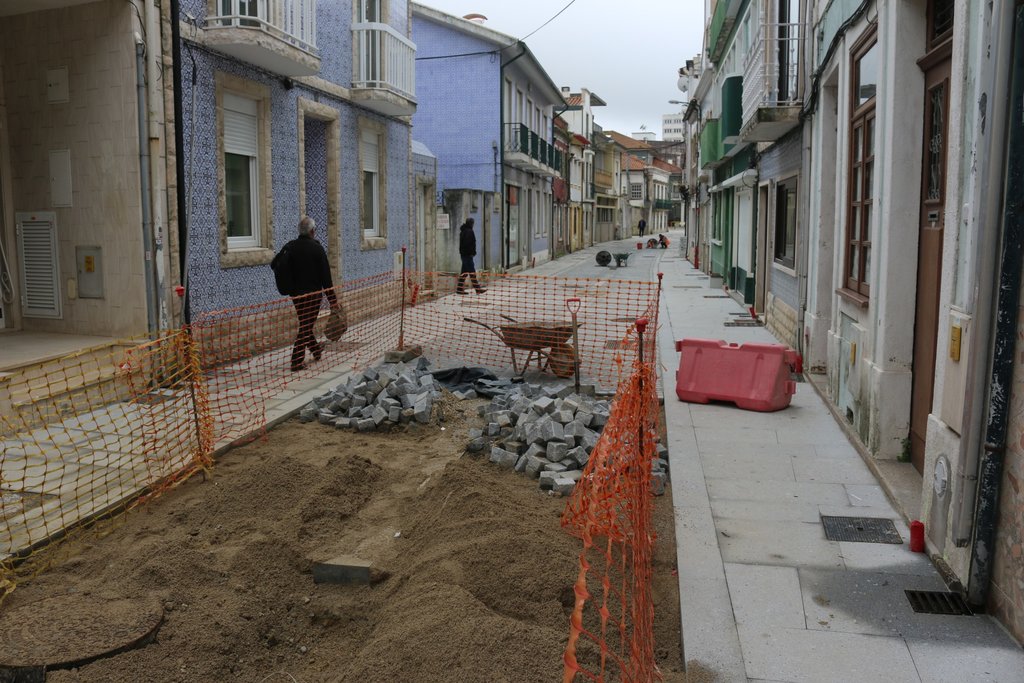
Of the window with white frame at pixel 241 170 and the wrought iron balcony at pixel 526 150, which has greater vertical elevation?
the wrought iron balcony at pixel 526 150

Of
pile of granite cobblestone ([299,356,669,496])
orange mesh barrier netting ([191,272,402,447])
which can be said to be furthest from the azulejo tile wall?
pile of granite cobblestone ([299,356,669,496])

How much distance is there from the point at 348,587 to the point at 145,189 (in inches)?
229

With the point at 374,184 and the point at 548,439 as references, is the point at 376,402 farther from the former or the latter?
the point at 374,184

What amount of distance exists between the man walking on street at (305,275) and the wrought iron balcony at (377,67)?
15.0 feet

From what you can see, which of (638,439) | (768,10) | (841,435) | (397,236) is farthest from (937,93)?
(397,236)

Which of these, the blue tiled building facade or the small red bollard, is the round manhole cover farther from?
the blue tiled building facade

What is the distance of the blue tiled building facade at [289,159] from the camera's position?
9.64m

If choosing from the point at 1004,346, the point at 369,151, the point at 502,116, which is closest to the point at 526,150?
the point at 502,116

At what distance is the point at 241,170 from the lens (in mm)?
10992

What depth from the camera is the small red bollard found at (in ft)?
15.1

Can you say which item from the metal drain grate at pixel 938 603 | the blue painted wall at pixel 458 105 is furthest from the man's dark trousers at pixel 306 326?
the blue painted wall at pixel 458 105

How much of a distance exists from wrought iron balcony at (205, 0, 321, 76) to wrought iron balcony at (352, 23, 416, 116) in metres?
2.41

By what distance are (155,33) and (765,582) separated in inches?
312

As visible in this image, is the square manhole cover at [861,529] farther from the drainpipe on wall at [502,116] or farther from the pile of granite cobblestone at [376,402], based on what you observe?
the drainpipe on wall at [502,116]
